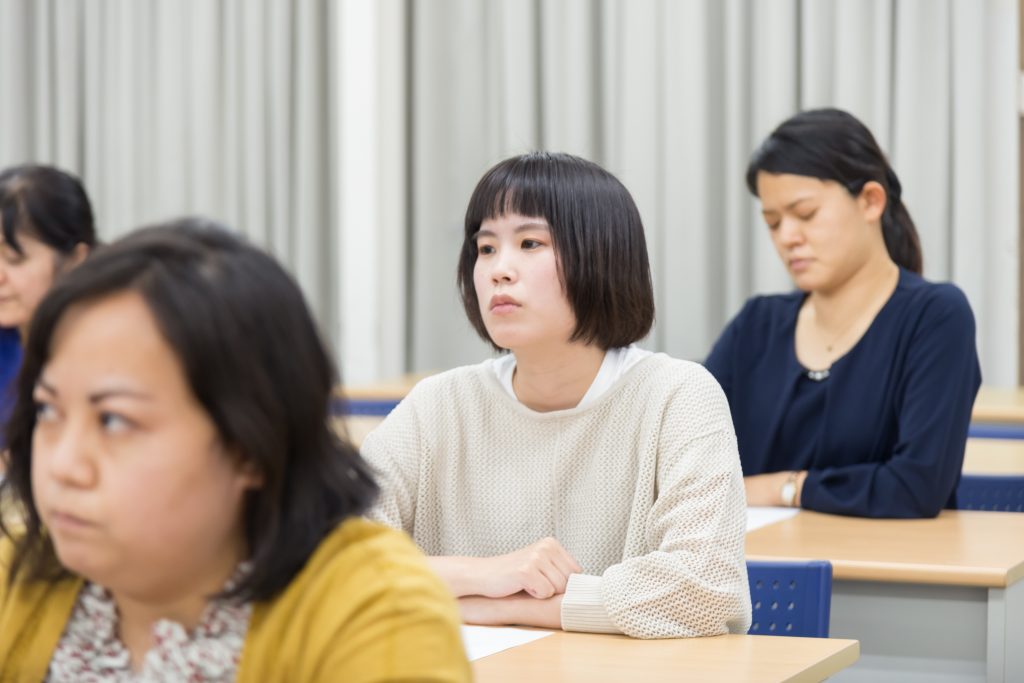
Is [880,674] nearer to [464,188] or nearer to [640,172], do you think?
[640,172]

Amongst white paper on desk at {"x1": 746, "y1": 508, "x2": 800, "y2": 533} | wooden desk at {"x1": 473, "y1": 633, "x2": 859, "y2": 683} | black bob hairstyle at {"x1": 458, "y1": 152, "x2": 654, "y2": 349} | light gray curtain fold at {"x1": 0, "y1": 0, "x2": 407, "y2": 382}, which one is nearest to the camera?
wooden desk at {"x1": 473, "y1": 633, "x2": 859, "y2": 683}

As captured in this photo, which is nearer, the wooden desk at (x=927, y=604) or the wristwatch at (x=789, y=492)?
the wooden desk at (x=927, y=604)

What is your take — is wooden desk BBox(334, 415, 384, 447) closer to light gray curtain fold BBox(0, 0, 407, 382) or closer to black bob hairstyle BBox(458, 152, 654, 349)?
light gray curtain fold BBox(0, 0, 407, 382)

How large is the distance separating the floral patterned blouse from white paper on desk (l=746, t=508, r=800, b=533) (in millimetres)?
1678

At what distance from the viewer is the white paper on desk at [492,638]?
1.81 meters

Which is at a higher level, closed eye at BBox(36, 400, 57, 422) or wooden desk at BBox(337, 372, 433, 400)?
closed eye at BBox(36, 400, 57, 422)

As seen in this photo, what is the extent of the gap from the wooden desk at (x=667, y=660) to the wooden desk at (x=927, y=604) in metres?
0.54

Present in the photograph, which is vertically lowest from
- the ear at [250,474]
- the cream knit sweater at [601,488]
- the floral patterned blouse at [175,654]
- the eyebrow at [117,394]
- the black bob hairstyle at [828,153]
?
the cream knit sweater at [601,488]

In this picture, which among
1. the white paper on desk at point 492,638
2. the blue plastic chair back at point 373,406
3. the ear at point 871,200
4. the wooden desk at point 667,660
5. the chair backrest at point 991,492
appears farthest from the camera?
the blue plastic chair back at point 373,406

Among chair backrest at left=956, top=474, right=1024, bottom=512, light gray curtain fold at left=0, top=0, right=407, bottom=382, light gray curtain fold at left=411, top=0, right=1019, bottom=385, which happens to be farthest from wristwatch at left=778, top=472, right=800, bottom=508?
light gray curtain fold at left=0, top=0, right=407, bottom=382

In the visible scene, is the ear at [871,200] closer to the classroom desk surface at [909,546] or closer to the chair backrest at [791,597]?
the classroom desk surface at [909,546]

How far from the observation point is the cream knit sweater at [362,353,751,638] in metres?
1.92

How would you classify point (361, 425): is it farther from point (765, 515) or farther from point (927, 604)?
point (927, 604)

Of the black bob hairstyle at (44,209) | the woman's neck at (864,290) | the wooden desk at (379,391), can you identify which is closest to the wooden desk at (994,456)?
the woman's neck at (864,290)
